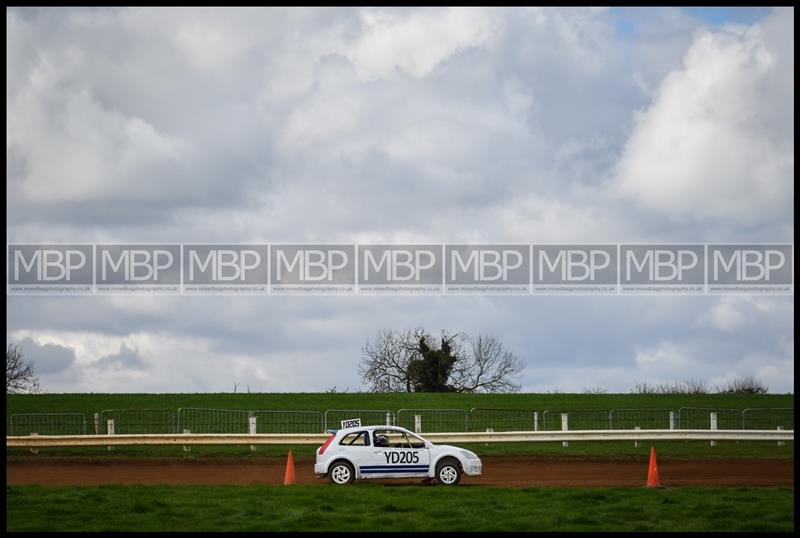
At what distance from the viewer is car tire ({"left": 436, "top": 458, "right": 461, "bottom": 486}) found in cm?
2397

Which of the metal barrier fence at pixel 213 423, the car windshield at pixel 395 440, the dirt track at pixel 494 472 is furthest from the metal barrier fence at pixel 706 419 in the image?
the car windshield at pixel 395 440

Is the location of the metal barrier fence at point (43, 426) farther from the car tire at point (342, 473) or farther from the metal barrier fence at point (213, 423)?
the car tire at point (342, 473)

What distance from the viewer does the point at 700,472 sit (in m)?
28.4

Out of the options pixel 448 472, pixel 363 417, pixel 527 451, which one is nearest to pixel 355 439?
pixel 448 472

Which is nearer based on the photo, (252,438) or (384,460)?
(384,460)

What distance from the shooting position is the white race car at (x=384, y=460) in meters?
23.9

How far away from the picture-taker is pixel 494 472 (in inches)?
1126

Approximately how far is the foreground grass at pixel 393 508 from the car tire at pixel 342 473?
1010 millimetres

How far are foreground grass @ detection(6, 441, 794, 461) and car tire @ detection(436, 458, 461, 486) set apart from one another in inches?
394

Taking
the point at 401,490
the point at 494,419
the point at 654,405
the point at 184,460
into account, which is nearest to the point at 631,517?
the point at 401,490

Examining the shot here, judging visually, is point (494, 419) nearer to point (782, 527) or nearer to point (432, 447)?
point (432, 447)

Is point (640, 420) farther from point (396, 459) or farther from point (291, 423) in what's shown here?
point (396, 459)

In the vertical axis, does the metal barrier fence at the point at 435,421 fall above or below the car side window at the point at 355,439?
below

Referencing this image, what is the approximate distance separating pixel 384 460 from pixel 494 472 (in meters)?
5.56
